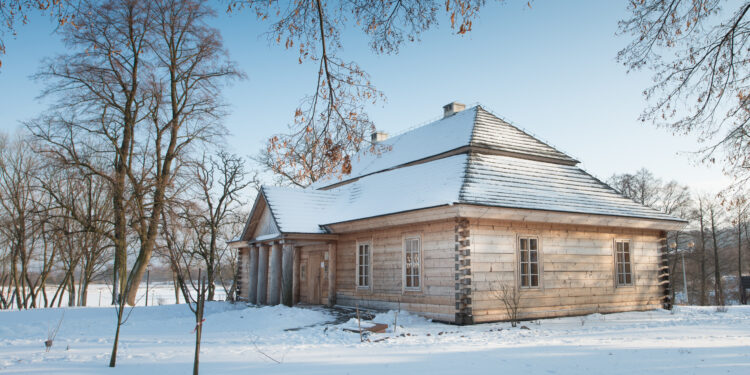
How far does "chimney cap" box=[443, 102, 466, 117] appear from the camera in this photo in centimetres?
2162

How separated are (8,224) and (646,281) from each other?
88.2 feet

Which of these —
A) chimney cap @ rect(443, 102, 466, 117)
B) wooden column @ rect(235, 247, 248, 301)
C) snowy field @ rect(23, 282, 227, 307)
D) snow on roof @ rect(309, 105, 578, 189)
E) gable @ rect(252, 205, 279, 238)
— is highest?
chimney cap @ rect(443, 102, 466, 117)

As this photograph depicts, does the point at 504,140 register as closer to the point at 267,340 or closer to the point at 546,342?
the point at 546,342

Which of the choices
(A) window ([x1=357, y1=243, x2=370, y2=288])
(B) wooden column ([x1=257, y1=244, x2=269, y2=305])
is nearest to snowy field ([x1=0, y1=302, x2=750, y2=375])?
(A) window ([x1=357, y1=243, x2=370, y2=288])

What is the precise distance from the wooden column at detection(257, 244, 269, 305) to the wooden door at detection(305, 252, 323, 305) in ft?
5.26

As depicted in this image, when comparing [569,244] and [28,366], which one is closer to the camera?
[28,366]

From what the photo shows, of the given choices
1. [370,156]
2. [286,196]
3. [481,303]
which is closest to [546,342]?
[481,303]

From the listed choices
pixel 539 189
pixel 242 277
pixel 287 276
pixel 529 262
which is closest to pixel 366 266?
pixel 287 276

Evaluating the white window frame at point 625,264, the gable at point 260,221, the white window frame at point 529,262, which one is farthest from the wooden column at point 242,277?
the white window frame at point 625,264

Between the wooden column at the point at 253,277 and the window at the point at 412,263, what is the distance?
711 centimetres

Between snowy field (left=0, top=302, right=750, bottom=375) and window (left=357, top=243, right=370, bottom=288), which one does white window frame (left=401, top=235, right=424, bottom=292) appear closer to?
snowy field (left=0, top=302, right=750, bottom=375)

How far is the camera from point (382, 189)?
18.8 metres

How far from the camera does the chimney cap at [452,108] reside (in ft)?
70.9

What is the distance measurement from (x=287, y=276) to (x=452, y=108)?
31.6ft
